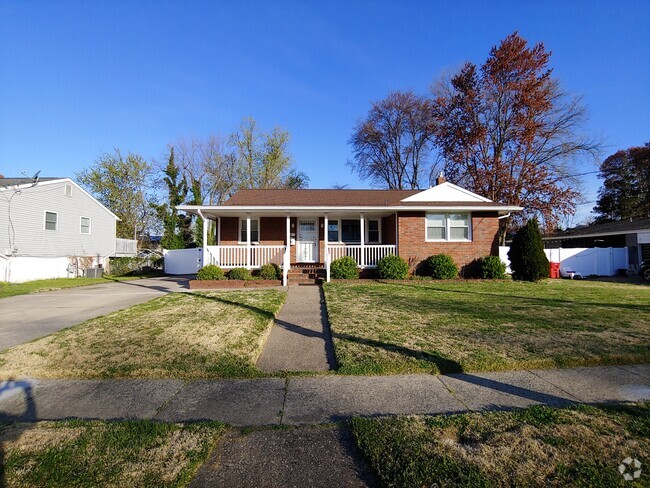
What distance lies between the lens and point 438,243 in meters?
14.5

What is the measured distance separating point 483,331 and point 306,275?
28.8ft

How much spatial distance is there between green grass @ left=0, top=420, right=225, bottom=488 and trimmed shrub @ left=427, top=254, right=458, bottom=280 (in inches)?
484

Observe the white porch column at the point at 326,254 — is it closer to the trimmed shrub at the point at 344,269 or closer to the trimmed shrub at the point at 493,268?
the trimmed shrub at the point at 344,269

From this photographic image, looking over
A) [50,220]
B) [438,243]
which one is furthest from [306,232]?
[50,220]

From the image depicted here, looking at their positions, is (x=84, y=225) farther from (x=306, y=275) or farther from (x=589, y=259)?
(x=589, y=259)

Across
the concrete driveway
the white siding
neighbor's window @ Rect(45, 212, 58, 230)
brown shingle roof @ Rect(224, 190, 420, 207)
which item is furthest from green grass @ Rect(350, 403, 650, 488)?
neighbor's window @ Rect(45, 212, 58, 230)

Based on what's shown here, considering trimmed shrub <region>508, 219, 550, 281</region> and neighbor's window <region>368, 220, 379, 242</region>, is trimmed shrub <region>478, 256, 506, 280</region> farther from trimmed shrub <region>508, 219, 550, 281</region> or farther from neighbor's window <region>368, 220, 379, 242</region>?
neighbor's window <region>368, 220, 379, 242</region>

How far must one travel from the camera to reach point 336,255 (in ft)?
48.1

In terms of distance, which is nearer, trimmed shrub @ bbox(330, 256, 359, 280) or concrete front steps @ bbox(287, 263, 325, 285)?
concrete front steps @ bbox(287, 263, 325, 285)

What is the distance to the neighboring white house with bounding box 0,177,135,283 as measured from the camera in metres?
17.5

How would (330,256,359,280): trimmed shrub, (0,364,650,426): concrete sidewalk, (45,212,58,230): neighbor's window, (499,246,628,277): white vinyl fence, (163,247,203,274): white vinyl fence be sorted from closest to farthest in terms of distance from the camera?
(0,364,650,426): concrete sidewalk < (330,256,359,280): trimmed shrub < (499,246,628,277): white vinyl fence < (45,212,58,230): neighbor's window < (163,247,203,274): white vinyl fence

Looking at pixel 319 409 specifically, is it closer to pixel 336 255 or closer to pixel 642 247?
pixel 336 255

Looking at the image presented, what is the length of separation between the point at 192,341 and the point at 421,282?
384 inches

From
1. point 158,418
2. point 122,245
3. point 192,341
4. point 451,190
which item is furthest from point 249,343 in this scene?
point 122,245
